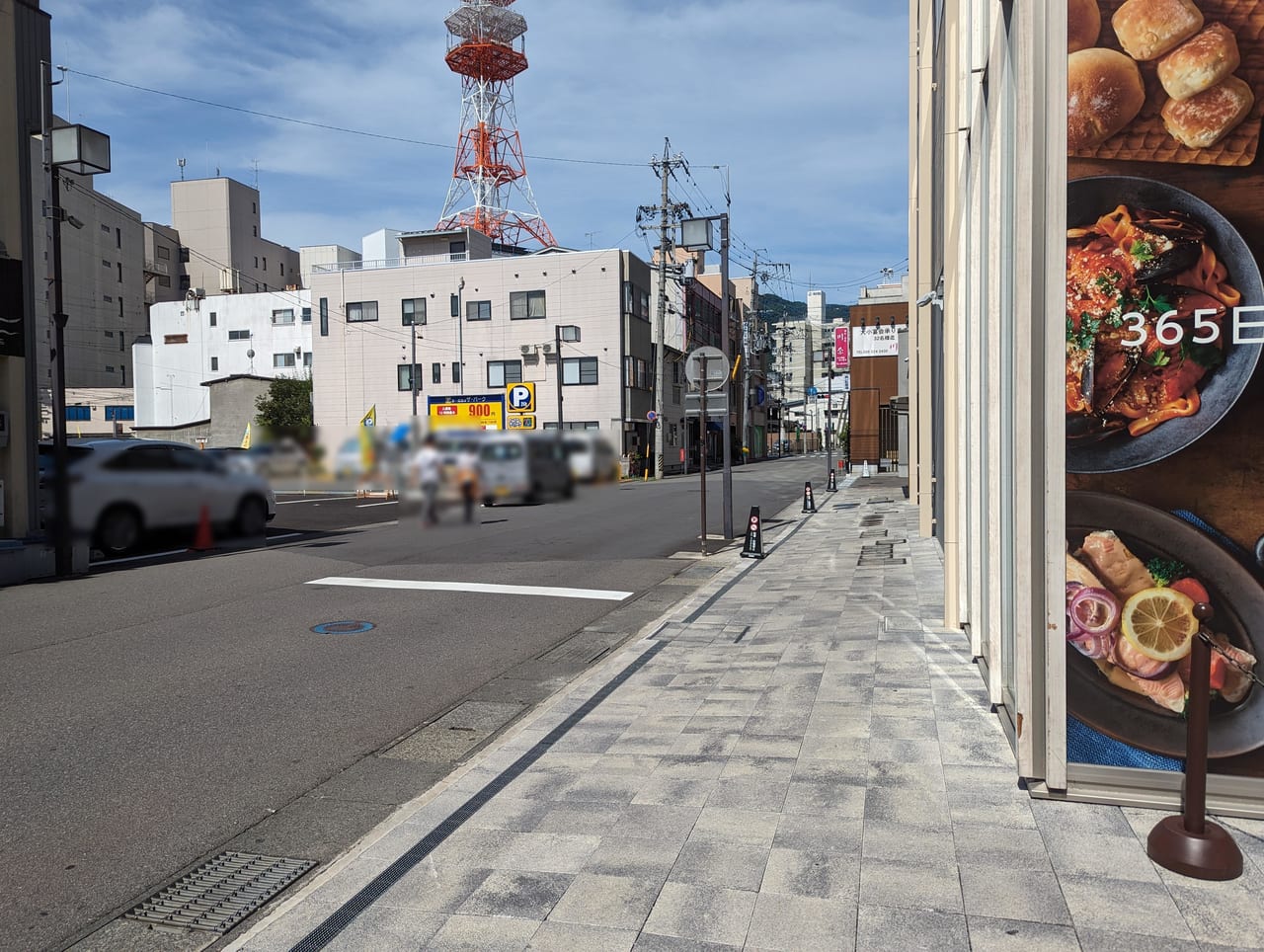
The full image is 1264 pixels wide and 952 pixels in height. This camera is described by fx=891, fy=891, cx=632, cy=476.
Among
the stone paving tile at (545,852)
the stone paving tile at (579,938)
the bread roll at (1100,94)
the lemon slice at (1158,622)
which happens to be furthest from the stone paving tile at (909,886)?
the bread roll at (1100,94)

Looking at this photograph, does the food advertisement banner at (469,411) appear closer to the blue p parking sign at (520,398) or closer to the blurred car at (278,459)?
the blue p parking sign at (520,398)

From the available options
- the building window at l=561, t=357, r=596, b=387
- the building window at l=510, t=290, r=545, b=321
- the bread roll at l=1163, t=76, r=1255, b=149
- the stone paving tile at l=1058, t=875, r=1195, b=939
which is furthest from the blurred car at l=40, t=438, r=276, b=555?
the bread roll at l=1163, t=76, r=1255, b=149

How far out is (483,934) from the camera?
4656mm

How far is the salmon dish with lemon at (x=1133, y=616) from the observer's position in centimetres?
570

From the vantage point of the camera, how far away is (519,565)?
19.1 meters

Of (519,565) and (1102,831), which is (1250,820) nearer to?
(1102,831)

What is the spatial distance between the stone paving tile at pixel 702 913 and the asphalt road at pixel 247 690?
2.25 meters

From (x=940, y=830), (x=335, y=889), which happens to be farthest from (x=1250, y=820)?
(x=335, y=889)

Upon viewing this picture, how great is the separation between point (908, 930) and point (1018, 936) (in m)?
0.52

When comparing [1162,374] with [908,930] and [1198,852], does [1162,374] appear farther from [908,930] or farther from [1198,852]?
[908,930]

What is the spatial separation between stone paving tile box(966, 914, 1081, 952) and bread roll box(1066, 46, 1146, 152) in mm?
4671

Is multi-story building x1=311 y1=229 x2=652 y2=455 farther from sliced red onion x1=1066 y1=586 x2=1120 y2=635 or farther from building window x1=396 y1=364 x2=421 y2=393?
sliced red onion x1=1066 y1=586 x2=1120 y2=635

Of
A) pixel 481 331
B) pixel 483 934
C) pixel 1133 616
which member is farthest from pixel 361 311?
pixel 1133 616

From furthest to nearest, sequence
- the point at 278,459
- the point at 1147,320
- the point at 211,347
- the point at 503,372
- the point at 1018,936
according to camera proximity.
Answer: the point at 1147,320
the point at 1018,936
the point at 211,347
the point at 503,372
the point at 278,459
